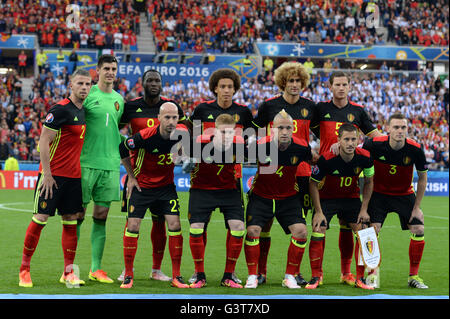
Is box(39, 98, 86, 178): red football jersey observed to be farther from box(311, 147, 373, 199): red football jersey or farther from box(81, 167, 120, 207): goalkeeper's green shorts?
box(311, 147, 373, 199): red football jersey

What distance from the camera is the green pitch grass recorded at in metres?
6.43

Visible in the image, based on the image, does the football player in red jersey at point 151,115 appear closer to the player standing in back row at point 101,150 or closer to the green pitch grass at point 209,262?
the player standing in back row at point 101,150

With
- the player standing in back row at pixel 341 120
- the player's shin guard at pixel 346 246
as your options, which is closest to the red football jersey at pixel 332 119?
the player standing in back row at pixel 341 120

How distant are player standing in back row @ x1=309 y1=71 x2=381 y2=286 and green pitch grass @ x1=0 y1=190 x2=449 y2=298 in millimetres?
407

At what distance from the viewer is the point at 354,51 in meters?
33.9

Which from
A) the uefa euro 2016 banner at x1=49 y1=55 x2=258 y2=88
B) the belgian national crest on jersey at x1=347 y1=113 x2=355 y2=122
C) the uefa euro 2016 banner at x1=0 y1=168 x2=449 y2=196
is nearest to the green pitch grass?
the belgian national crest on jersey at x1=347 y1=113 x2=355 y2=122

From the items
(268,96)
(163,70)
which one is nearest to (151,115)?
(268,96)

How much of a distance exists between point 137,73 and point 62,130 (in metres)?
22.6

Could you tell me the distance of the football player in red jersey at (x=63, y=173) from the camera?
6352mm

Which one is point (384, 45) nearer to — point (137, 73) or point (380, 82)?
point (380, 82)

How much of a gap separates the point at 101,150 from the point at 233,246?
1.85m

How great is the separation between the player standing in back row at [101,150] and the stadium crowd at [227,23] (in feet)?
76.7

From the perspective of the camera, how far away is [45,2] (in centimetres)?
3144
